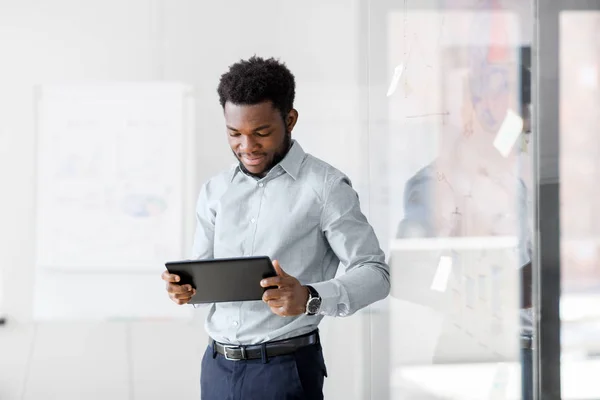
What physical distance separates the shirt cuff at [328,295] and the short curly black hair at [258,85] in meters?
0.44

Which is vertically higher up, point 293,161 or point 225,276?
point 293,161

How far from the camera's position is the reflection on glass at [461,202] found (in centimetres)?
153

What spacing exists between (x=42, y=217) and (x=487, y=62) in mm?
2016

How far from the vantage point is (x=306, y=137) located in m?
2.81

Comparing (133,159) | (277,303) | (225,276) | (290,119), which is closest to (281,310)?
(277,303)

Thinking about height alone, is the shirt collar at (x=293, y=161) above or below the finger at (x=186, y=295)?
above

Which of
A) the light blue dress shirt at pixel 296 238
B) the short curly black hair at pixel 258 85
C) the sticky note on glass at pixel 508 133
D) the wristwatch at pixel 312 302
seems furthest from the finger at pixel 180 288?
the sticky note on glass at pixel 508 133

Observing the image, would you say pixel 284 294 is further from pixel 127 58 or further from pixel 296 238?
pixel 127 58

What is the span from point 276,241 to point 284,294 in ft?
0.71

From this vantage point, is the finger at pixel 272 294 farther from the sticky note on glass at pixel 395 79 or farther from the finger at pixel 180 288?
the sticky note on glass at pixel 395 79

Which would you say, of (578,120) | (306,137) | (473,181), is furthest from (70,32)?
(578,120)

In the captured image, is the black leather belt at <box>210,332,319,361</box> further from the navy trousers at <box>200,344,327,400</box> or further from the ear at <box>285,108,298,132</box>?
the ear at <box>285,108,298,132</box>

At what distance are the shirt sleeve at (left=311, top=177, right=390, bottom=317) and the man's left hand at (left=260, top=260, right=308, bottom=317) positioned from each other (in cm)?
7

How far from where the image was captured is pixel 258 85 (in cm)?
164
